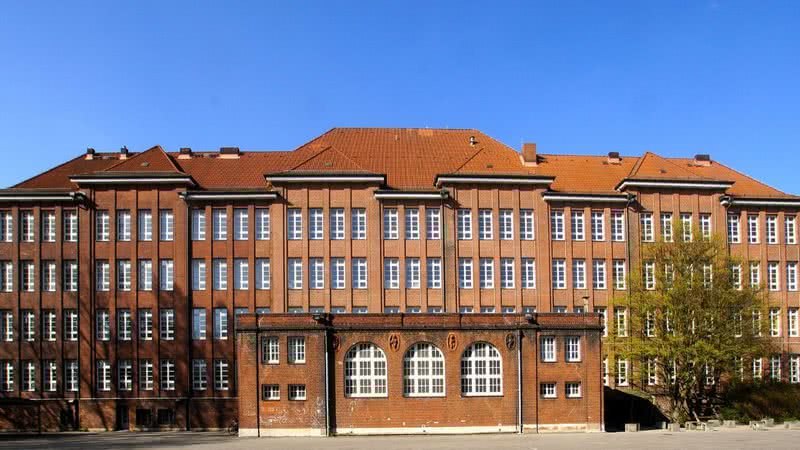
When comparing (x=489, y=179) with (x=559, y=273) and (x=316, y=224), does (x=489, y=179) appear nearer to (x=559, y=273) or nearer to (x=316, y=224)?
(x=559, y=273)

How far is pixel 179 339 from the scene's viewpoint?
57688 mm

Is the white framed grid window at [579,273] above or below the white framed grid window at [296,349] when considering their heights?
above

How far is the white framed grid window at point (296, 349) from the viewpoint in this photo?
47.3 m

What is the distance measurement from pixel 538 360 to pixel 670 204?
1945cm

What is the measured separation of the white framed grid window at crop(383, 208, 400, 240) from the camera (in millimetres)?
59781

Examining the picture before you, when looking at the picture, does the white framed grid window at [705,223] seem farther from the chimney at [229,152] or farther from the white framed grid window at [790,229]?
the chimney at [229,152]

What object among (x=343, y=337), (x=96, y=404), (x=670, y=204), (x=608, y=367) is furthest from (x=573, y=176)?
(x=96, y=404)

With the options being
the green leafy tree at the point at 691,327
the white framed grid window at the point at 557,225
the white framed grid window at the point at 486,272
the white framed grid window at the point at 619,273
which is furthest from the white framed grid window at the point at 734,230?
the white framed grid window at the point at 486,272

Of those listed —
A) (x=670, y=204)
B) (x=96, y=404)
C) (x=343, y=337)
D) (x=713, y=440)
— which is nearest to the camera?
(x=713, y=440)

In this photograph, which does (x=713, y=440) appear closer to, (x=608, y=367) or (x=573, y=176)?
(x=608, y=367)

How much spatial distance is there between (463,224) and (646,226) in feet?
41.9

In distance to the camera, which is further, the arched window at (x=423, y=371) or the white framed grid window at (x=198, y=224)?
the white framed grid window at (x=198, y=224)

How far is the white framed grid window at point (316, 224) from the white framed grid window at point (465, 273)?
941cm

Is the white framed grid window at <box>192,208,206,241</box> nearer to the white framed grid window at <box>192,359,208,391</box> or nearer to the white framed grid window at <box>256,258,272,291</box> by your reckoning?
the white framed grid window at <box>256,258,272,291</box>
